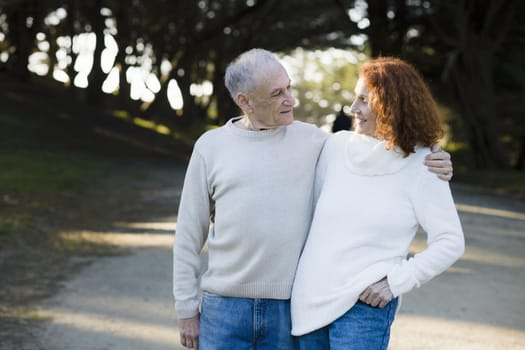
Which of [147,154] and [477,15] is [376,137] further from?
[477,15]

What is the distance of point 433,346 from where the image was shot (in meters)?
6.04

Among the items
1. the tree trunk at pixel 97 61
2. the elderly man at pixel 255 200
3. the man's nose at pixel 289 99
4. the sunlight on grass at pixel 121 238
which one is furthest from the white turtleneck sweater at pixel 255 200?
the tree trunk at pixel 97 61

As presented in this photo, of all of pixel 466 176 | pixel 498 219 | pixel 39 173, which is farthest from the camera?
pixel 466 176

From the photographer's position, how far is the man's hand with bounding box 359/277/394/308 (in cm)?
306

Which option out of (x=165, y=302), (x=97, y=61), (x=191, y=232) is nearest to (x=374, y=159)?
(x=191, y=232)

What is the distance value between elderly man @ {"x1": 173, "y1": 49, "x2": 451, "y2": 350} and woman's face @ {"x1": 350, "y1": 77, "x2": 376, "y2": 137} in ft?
0.52

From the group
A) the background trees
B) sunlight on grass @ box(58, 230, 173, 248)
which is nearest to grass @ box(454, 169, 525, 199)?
the background trees

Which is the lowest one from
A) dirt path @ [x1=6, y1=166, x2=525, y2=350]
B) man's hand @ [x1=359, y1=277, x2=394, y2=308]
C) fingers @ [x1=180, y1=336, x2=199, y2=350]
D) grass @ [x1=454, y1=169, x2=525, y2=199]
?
grass @ [x1=454, y1=169, x2=525, y2=199]

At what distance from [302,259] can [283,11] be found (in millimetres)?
33734

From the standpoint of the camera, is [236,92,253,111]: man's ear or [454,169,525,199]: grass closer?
[236,92,253,111]: man's ear

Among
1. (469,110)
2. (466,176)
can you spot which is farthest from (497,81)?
(466,176)

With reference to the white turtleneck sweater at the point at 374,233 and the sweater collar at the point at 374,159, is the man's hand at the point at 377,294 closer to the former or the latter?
the white turtleneck sweater at the point at 374,233

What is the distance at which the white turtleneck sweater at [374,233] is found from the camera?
308 centimetres

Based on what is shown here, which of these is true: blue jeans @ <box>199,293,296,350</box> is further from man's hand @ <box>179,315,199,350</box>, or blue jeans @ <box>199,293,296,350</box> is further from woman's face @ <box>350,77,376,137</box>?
woman's face @ <box>350,77,376,137</box>
